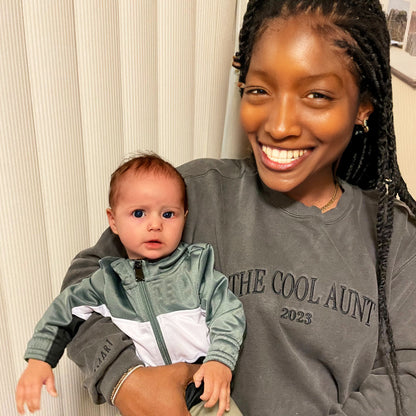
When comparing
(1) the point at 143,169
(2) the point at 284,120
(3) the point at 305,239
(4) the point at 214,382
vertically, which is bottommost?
(4) the point at 214,382

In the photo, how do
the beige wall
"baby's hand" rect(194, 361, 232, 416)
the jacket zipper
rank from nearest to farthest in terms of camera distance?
"baby's hand" rect(194, 361, 232, 416) < the jacket zipper < the beige wall

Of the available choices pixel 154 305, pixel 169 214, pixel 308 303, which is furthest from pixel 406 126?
pixel 154 305

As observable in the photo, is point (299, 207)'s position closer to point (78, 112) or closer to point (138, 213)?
point (138, 213)

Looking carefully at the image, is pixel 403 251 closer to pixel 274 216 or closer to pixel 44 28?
pixel 274 216

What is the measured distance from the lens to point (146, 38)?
108 cm

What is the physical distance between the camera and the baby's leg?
0.91 m

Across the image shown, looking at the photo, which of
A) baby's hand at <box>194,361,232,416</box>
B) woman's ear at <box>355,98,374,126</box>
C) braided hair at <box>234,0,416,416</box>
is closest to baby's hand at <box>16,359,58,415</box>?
baby's hand at <box>194,361,232,416</box>

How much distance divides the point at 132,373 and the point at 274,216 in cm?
42

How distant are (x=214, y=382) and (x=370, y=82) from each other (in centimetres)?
63

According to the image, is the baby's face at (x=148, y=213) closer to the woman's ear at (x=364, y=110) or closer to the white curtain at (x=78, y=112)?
the white curtain at (x=78, y=112)

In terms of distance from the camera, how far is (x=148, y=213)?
0.93 meters

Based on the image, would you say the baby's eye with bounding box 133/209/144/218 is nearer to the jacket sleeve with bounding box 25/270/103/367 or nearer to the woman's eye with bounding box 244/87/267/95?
the jacket sleeve with bounding box 25/270/103/367

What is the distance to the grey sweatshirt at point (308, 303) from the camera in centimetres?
96

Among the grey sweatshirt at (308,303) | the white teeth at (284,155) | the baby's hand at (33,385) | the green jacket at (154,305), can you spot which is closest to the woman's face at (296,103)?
the white teeth at (284,155)
